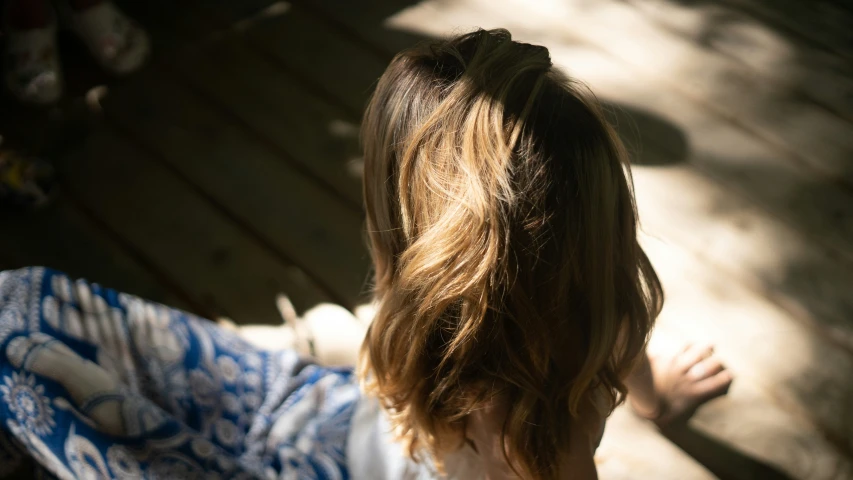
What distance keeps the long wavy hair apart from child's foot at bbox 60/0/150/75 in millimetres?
1201

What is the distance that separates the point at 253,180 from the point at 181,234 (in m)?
0.19

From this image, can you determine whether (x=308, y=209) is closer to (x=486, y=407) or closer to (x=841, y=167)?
(x=486, y=407)

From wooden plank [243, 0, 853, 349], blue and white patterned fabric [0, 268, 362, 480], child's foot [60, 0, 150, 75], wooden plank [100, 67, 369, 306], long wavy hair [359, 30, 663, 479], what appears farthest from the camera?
child's foot [60, 0, 150, 75]

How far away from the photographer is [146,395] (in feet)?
3.69

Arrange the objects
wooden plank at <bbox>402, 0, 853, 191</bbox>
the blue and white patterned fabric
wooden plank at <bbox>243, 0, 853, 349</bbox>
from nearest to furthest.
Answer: the blue and white patterned fabric
wooden plank at <bbox>243, 0, 853, 349</bbox>
wooden plank at <bbox>402, 0, 853, 191</bbox>

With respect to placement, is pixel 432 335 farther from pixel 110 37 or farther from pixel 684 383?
pixel 110 37

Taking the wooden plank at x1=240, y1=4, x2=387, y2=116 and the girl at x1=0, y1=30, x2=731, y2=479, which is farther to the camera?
the wooden plank at x1=240, y1=4, x2=387, y2=116

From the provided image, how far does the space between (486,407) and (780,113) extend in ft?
3.84

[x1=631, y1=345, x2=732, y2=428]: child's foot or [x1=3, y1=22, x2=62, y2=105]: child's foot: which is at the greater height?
[x1=3, y1=22, x2=62, y2=105]: child's foot

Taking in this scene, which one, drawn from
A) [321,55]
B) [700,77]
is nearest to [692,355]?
[700,77]

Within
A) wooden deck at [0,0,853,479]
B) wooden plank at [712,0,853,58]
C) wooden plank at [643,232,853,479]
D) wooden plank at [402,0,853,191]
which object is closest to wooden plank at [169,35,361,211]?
wooden deck at [0,0,853,479]

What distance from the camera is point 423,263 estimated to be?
0.82m

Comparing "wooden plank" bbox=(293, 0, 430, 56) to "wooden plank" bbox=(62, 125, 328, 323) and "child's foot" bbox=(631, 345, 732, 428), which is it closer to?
"wooden plank" bbox=(62, 125, 328, 323)

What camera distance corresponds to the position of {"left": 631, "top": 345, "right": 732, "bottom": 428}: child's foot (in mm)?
1291
